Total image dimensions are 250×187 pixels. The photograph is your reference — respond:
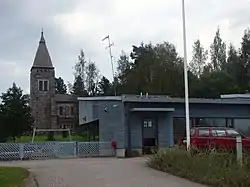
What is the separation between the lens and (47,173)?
18047mm

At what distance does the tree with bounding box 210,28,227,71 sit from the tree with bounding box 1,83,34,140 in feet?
127

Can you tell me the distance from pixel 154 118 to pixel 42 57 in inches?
2697

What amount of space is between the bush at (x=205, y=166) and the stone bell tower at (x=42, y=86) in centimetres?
7672

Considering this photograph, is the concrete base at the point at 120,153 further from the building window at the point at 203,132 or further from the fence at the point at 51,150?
the building window at the point at 203,132

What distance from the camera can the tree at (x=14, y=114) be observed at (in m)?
46.4

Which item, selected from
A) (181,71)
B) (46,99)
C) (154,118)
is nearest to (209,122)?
(154,118)

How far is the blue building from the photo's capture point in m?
30.6

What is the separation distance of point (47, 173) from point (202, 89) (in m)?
46.4

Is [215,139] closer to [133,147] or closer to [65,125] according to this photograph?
[133,147]

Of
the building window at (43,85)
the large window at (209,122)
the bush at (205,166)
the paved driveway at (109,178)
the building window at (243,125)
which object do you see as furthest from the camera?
the building window at (43,85)

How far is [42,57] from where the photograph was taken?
96.7 m

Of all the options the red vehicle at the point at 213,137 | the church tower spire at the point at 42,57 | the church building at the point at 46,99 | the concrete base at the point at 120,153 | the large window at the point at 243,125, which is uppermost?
the church tower spire at the point at 42,57

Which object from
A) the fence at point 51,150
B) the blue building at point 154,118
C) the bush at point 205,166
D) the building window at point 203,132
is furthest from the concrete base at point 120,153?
the bush at point 205,166

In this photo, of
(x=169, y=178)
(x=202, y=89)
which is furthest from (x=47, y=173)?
(x=202, y=89)
